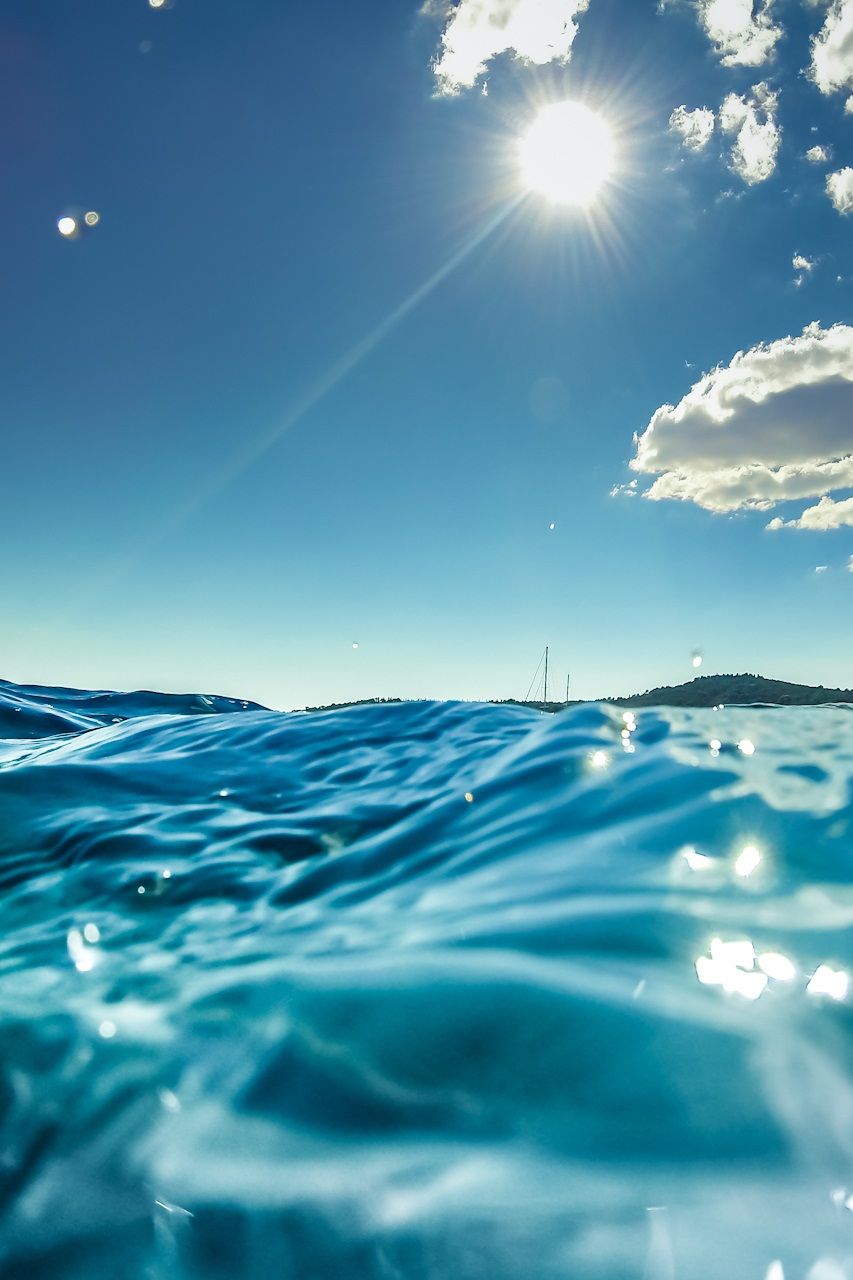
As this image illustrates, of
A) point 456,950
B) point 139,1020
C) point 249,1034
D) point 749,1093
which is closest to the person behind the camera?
point 749,1093

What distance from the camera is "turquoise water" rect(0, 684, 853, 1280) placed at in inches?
51.7

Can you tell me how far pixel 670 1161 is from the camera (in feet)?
4.61

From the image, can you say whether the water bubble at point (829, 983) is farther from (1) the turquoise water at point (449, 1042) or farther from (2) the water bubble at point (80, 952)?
(2) the water bubble at point (80, 952)

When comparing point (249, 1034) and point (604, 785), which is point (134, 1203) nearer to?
point (249, 1034)

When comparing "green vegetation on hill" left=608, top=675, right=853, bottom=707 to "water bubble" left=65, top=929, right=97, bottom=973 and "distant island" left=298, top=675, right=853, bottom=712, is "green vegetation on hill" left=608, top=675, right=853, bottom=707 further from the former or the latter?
"water bubble" left=65, top=929, right=97, bottom=973

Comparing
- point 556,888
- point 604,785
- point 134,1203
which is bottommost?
point 134,1203

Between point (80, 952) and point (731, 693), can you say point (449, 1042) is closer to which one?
point (80, 952)

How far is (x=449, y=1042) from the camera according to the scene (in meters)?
1.85

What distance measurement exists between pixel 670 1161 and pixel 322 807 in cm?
346

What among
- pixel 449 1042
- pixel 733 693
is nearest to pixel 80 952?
pixel 449 1042

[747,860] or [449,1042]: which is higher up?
[747,860]

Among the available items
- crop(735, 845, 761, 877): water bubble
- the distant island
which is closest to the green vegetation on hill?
the distant island

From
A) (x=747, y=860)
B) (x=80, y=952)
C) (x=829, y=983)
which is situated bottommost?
(x=80, y=952)

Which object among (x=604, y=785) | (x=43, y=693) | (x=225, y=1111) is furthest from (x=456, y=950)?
(x=43, y=693)
